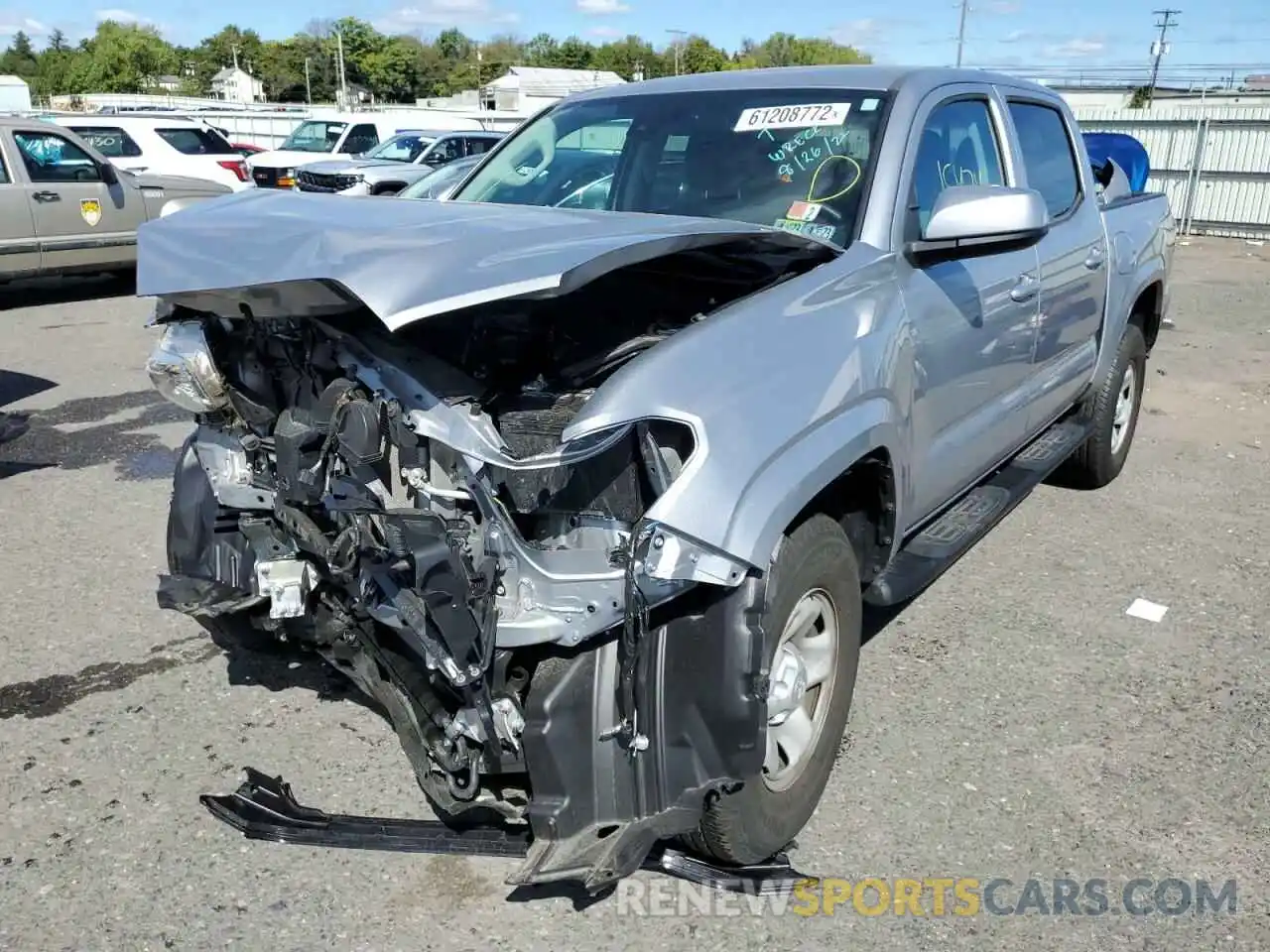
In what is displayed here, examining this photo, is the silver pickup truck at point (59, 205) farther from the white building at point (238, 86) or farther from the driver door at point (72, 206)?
the white building at point (238, 86)

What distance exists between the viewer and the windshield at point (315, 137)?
68.0 ft

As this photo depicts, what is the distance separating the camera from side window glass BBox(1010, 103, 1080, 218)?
4.47m

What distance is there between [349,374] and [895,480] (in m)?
1.50

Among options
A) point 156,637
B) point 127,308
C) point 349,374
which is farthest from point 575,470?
point 127,308

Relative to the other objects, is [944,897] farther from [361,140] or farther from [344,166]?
[361,140]

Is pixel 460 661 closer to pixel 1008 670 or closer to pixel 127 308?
pixel 1008 670

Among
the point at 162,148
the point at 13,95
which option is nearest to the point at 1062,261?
the point at 162,148

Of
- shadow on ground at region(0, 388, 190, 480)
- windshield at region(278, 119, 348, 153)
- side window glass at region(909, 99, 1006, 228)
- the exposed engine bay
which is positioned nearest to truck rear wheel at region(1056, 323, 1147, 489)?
side window glass at region(909, 99, 1006, 228)

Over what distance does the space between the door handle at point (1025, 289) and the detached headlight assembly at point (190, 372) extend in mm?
2636

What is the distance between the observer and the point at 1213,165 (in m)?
18.2

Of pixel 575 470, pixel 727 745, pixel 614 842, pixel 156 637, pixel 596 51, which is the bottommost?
pixel 156 637

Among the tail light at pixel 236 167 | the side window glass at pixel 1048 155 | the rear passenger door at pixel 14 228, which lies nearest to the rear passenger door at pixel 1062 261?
the side window glass at pixel 1048 155

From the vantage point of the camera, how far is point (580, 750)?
8.04ft

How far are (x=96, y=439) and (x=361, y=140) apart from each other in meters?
15.4
